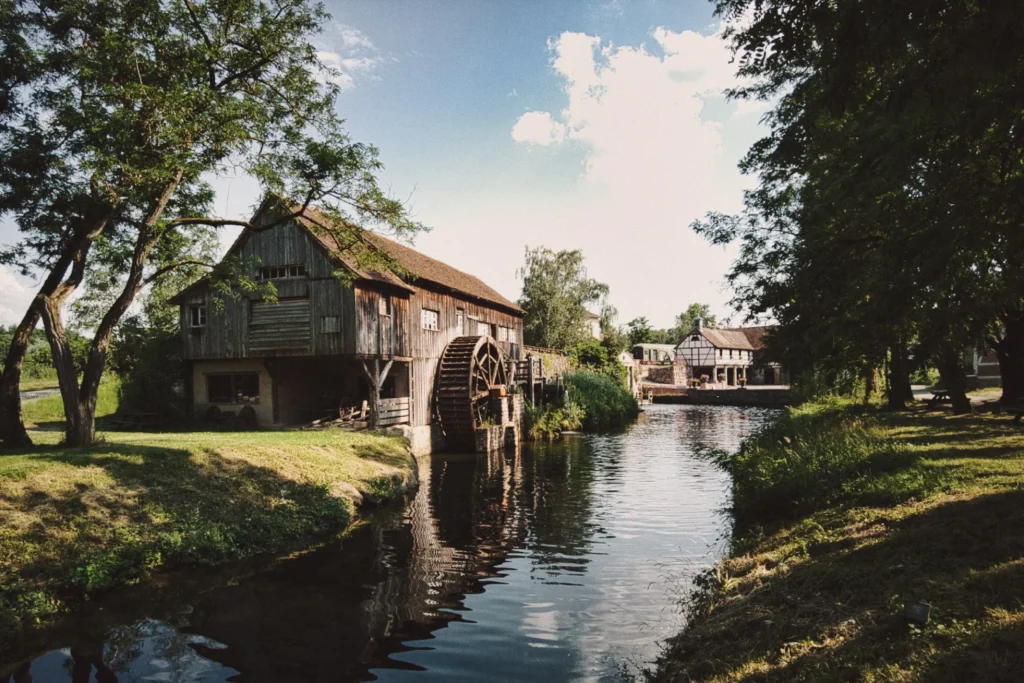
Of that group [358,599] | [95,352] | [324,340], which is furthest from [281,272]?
[358,599]

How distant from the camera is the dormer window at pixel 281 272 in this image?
18422mm

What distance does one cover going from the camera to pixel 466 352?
22125mm

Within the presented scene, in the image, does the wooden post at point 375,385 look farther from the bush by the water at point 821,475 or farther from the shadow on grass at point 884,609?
the shadow on grass at point 884,609

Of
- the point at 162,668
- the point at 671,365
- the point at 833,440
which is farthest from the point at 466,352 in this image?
the point at 671,365

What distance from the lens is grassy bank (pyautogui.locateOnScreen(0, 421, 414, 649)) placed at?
22.5 ft

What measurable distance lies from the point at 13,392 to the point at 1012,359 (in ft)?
76.9

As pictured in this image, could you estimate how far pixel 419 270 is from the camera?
21281 mm

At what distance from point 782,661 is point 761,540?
3807 millimetres

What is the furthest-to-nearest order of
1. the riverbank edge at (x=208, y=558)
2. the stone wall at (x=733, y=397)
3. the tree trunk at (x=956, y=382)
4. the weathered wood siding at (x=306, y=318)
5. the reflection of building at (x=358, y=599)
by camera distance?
the stone wall at (x=733, y=397)
the weathered wood siding at (x=306, y=318)
the tree trunk at (x=956, y=382)
the riverbank edge at (x=208, y=558)
the reflection of building at (x=358, y=599)

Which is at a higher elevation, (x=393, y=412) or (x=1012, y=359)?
(x=1012, y=359)

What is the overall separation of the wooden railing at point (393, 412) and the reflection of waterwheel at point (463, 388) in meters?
1.82

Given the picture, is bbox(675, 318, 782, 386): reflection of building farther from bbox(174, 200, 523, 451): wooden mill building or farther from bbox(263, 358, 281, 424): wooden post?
bbox(263, 358, 281, 424): wooden post

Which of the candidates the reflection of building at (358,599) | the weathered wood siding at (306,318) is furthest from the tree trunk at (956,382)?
the weathered wood siding at (306,318)

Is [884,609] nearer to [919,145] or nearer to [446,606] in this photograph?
[919,145]
